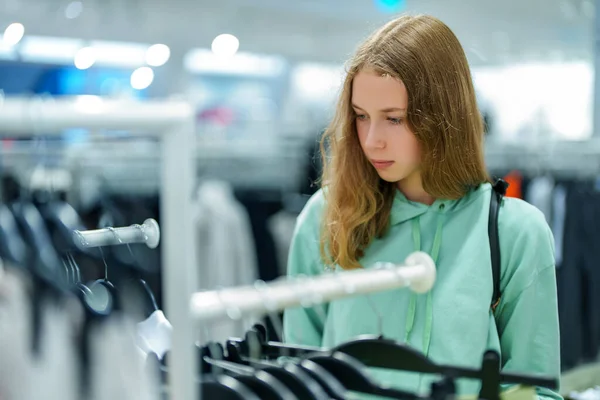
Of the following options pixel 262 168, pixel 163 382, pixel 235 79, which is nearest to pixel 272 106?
pixel 235 79

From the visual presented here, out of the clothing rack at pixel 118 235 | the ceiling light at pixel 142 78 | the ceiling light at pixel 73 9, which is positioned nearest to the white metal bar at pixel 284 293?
the clothing rack at pixel 118 235

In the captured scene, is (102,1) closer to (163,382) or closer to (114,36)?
(114,36)

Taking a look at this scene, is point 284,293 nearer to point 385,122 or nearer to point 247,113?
point 385,122

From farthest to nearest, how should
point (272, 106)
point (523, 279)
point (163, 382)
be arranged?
point (272, 106), point (523, 279), point (163, 382)

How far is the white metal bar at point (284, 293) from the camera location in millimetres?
800

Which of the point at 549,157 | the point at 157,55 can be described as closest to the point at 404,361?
the point at 549,157

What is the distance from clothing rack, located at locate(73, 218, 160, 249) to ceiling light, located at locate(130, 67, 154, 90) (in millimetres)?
4832

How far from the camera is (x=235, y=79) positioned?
7098mm

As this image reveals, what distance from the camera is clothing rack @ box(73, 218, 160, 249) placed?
1271 mm

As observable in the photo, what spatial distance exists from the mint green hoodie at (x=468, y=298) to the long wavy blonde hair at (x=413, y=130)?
0.04 meters

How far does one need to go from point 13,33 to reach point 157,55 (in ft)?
4.01

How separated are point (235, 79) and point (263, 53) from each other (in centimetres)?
98

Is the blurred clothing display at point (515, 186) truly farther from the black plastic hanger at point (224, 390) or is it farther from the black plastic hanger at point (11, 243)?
the black plastic hanger at point (224, 390)

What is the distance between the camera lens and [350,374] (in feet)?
3.06
